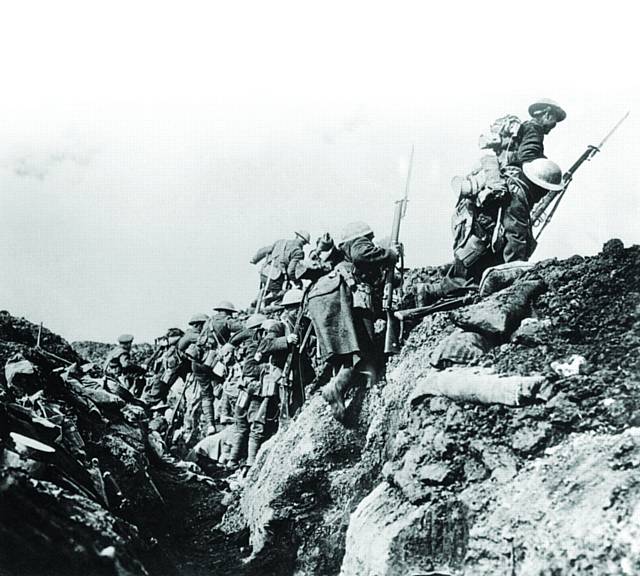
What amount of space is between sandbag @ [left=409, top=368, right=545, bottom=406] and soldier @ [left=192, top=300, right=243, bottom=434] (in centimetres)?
749

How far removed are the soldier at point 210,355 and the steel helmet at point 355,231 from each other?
6.11m

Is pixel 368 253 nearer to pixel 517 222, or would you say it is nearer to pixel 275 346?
pixel 517 222

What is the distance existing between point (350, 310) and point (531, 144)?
7.20ft

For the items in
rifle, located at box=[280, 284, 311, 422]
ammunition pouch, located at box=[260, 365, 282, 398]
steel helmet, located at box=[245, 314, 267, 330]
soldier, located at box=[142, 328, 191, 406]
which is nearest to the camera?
rifle, located at box=[280, 284, 311, 422]

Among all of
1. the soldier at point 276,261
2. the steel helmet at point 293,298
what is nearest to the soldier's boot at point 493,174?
the steel helmet at point 293,298

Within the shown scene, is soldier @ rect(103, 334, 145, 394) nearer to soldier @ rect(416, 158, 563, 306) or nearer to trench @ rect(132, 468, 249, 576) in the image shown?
trench @ rect(132, 468, 249, 576)

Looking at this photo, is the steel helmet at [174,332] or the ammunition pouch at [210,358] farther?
the steel helmet at [174,332]

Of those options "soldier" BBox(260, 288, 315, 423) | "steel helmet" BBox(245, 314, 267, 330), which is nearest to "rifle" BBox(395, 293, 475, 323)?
"soldier" BBox(260, 288, 315, 423)

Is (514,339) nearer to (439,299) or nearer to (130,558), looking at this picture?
(439,299)

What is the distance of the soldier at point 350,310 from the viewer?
5.13 meters

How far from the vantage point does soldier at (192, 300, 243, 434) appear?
1139cm

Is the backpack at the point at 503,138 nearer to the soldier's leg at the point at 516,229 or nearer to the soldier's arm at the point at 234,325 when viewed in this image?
the soldier's leg at the point at 516,229

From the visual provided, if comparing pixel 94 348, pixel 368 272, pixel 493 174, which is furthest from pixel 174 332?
pixel 94 348

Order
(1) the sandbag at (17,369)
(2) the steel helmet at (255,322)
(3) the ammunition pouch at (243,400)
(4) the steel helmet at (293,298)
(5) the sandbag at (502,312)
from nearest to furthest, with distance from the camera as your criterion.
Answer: (5) the sandbag at (502,312) < (1) the sandbag at (17,369) < (4) the steel helmet at (293,298) < (3) the ammunition pouch at (243,400) < (2) the steel helmet at (255,322)
